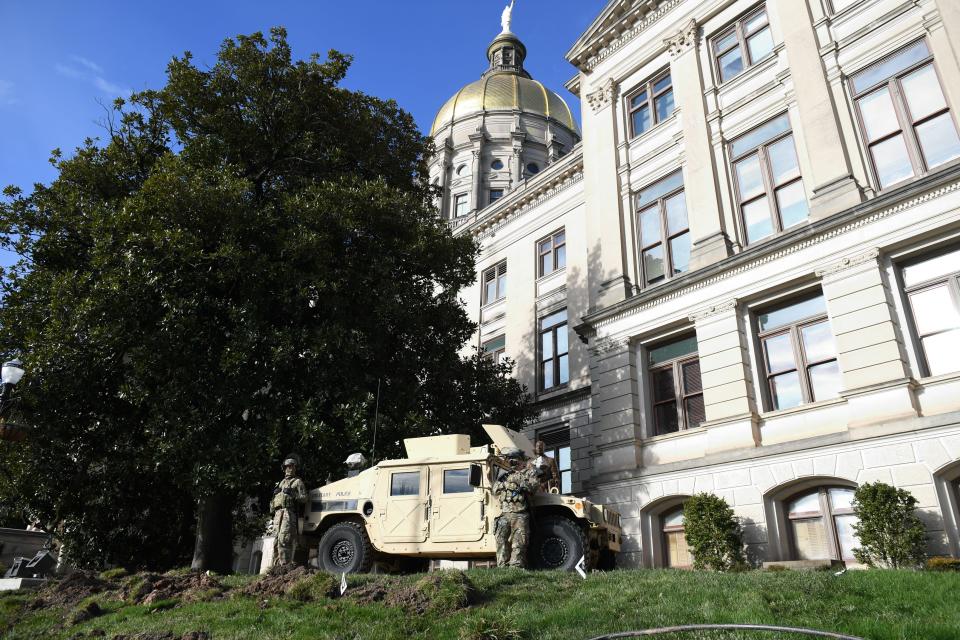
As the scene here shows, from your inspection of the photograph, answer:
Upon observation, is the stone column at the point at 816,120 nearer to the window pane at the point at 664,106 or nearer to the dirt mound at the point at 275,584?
the window pane at the point at 664,106

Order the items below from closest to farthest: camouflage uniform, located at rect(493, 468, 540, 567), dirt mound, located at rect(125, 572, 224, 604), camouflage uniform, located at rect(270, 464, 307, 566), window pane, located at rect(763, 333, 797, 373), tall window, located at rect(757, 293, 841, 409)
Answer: dirt mound, located at rect(125, 572, 224, 604)
camouflage uniform, located at rect(493, 468, 540, 567)
camouflage uniform, located at rect(270, 464, 307, 566)
tall window, located at rect(757, 293, 841, 409)
window pane, located at rect(763, 333, 797, 373)

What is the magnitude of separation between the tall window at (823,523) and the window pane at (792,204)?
633 centimetres

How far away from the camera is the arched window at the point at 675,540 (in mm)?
15906

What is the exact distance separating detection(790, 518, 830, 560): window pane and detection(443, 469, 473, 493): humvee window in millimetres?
→ 7130

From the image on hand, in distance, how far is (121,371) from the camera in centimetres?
1529

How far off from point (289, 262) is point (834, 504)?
12662 mm

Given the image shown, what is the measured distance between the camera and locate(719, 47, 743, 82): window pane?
19297 millimetres

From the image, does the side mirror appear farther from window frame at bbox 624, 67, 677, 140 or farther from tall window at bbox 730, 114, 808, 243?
window frame at bbox 624, 67, 677, 140

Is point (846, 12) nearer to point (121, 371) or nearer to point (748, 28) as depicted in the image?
point (748, 28)

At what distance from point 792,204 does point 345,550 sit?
12.9 meters

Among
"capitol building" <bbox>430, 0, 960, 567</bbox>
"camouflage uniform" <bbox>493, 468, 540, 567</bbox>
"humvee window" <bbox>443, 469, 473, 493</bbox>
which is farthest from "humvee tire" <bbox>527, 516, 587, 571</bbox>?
"capitol building" <bbox>430, 0, 960, 567</bbox>

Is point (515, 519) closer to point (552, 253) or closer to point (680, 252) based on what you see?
point (680, 252)

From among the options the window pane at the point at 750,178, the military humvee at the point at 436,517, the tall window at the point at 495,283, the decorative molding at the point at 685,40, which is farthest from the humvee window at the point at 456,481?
the tall window at the point at 495,283

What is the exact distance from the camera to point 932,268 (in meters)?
13.7
